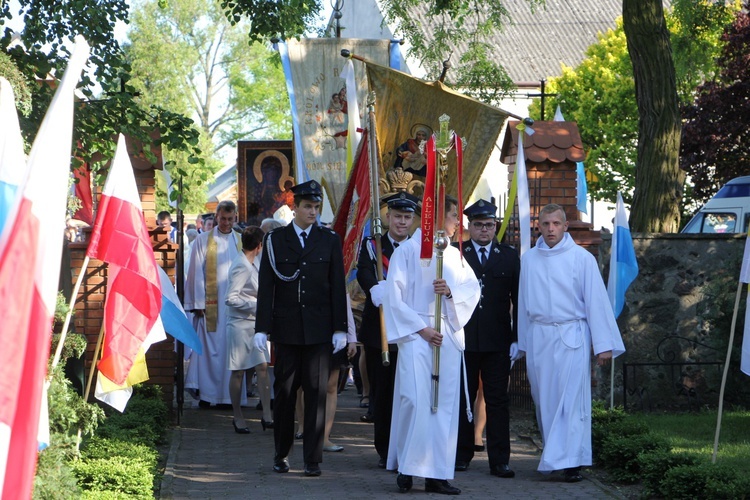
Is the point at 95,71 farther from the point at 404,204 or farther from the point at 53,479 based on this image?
the point at 53,479

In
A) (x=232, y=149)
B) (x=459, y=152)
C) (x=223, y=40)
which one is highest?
(x=223, y=40)

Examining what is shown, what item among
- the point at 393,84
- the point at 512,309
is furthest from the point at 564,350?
the point at 393,84

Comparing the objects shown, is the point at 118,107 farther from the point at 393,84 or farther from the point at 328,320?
the point at 393,84

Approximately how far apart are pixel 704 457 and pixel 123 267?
13.0 ft

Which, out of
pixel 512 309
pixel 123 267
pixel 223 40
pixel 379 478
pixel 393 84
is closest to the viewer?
pixel 123 267

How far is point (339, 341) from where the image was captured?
875 centimetres

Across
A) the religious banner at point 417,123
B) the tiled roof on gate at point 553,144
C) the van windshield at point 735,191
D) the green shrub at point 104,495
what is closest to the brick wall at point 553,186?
the tiled roof on gate at point 553,144

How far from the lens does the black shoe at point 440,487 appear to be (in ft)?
26.3

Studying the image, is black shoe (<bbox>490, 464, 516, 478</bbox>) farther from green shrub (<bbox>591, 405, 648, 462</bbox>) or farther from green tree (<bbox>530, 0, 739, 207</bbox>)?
green tree (<bbox>530, 0, 739, 207</bbox>)

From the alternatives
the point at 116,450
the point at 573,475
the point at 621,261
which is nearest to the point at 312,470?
the point at 116,450

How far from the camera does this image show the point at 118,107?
10078mm

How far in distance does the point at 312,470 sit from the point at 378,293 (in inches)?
52.6

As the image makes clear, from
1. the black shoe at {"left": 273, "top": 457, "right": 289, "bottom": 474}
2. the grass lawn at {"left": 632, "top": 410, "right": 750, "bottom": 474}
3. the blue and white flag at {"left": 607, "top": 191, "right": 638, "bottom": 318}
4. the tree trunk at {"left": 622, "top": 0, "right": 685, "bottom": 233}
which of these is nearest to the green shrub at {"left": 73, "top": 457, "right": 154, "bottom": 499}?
the black shoe at {"left": 273, "top": 457, "right": 289, "bottom": 474}

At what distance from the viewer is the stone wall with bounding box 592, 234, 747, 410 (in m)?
→ 11.6
